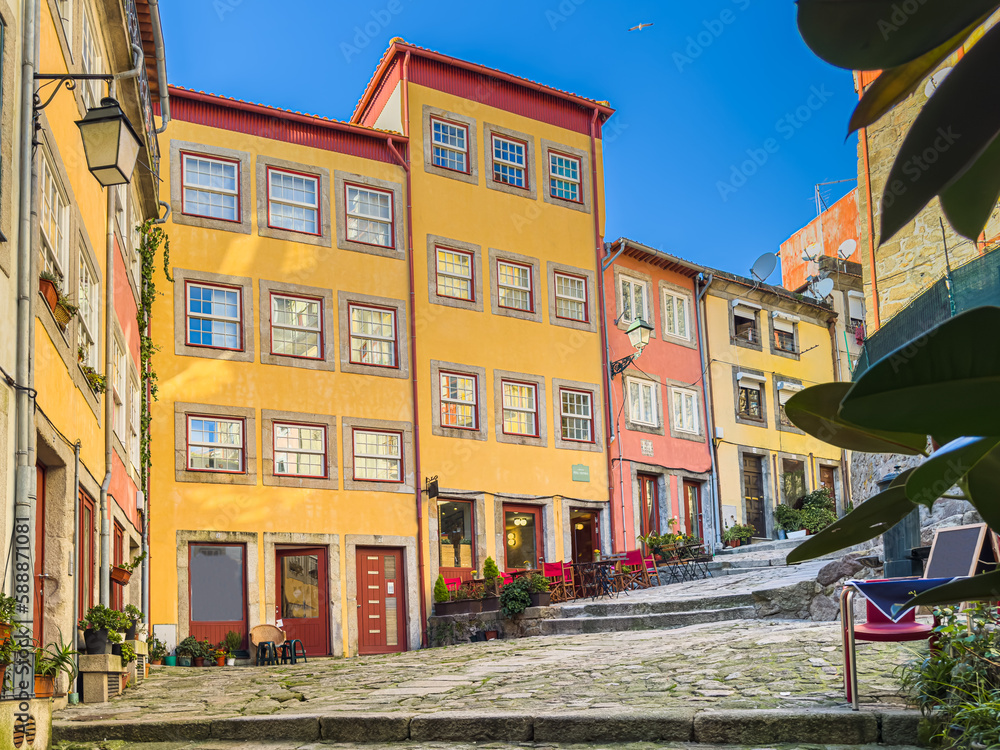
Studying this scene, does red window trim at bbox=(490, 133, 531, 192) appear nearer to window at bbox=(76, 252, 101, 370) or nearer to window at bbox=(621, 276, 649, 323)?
window at bbox=(621, 276, 649, 323)

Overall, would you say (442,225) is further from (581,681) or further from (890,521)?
(890,521)

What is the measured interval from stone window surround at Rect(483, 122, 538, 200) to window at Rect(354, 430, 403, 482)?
5831mm

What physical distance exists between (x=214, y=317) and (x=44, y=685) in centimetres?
1112

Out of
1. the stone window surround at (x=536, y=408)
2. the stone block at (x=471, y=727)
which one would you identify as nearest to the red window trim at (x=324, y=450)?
the stone window surround at (x=536, y=408)

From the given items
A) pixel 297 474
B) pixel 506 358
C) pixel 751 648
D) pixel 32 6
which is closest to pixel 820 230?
pixel 506 358

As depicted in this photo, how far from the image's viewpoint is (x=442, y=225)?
67.7 ft

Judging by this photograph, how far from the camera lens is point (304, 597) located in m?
17.9

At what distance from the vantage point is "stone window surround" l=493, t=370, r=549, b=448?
66.9 feet

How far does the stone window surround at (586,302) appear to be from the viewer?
71.3 feet

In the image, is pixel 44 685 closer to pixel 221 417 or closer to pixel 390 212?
pixel 221 417

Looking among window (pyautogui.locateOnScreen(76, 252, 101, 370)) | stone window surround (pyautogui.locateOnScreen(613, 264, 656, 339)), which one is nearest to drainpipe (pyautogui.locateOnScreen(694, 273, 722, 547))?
stone window surround (pyautogui.locateOnScreen(613, 264, 656, 339))

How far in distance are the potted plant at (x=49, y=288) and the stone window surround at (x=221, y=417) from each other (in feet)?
29.5

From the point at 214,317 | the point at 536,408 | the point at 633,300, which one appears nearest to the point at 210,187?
the point at 214,317

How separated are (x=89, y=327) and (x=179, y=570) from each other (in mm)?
6715
